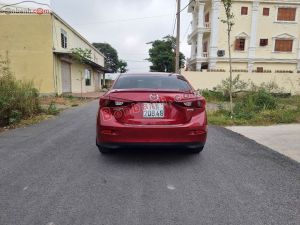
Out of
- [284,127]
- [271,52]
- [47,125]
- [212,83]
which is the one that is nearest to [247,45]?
[271,52]

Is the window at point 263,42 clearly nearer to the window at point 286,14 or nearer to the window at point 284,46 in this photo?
the window at point 284,46

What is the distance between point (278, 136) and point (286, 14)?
29.3 metres

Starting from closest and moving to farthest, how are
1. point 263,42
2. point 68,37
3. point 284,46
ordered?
point 68,37, point 263,42, point 284,46

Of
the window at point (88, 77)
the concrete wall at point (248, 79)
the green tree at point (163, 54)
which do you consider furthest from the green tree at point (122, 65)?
the concrete wall at point (248, 79)

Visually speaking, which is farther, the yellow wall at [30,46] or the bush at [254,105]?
the yellow wall at [30,46]

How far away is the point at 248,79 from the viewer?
20594mm

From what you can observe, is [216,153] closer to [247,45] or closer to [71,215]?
[71,215]

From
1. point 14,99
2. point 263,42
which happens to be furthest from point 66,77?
point 263,42

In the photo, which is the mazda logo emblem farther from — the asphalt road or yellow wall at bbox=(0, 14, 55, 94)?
yellow wall at bbox=(0, 14, 55, 94)

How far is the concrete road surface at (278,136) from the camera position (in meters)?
5.22

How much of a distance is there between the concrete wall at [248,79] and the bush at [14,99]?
13.7 meters

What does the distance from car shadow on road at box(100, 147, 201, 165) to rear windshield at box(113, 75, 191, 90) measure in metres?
1.07

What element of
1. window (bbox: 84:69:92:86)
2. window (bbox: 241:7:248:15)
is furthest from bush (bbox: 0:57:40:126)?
window (bbox: 241:7:248:15)

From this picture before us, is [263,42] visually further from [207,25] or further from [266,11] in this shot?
[207,25]
